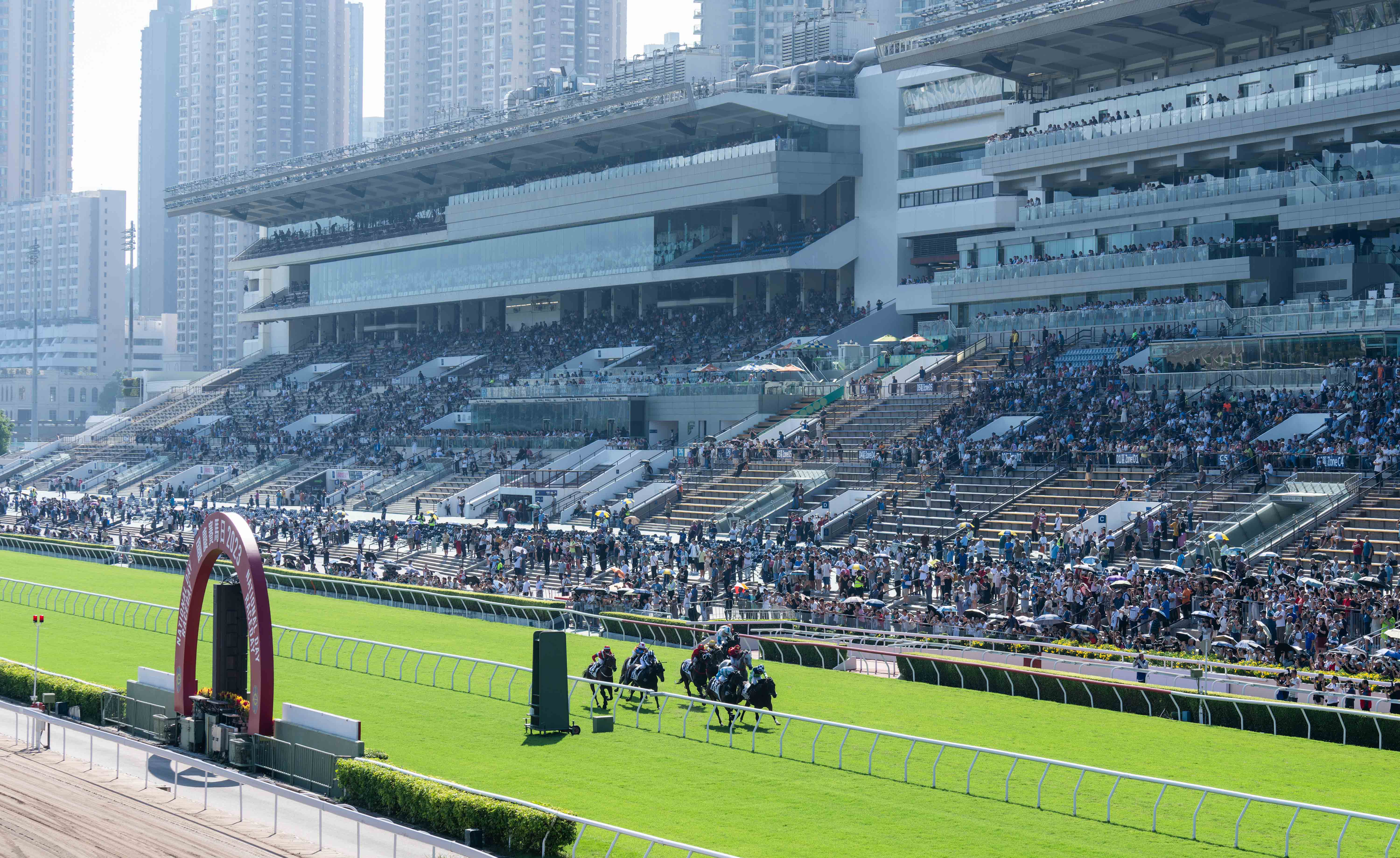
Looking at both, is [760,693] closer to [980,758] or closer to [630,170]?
[980,758]

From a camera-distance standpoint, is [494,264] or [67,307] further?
[67,307]

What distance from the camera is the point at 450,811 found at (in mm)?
17797

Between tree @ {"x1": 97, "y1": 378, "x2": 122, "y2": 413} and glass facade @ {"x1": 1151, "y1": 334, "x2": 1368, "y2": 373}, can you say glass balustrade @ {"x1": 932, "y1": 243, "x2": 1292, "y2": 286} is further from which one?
tree @ {"x1": 97, "y1": 378, "x2": 122, "y2": 413}

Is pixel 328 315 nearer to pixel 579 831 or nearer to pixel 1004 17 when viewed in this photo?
pixel 1004 17

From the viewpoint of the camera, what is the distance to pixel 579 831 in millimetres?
16625

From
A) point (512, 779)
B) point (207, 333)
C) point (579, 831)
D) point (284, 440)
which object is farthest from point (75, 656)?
point (207, 333)

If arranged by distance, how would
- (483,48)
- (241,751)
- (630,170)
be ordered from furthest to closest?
1. (483,48)
2. (630,170)
3. (241,751)

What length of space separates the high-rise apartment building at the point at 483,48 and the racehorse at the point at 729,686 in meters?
152

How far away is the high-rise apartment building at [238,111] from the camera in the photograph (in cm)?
19162

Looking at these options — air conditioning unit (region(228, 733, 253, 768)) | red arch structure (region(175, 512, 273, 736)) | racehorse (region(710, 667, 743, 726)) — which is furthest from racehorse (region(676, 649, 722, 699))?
air conditioning unit (region(228, 733, 253, 768))

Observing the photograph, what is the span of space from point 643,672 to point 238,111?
181 m

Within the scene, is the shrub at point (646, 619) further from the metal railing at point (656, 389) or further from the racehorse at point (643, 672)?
the metal railing at point (656, 389)

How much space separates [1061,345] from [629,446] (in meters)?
16.8

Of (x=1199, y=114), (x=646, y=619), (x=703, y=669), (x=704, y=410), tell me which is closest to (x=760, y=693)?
(x=703, y=669)
